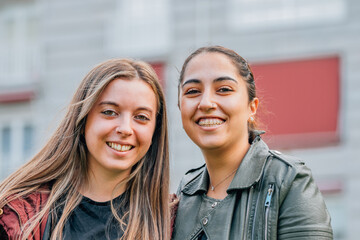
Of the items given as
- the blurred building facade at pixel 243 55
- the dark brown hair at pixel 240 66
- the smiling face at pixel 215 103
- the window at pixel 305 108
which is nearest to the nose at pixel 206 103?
the smiling face at pixel 215 103

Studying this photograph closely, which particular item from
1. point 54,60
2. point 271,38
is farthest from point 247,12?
point 54,60

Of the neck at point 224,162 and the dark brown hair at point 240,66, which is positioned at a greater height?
the dark brown hair at point 240,66

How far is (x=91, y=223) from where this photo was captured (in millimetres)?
3648

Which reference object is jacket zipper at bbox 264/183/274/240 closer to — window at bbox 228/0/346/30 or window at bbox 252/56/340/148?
window at bbox 252/56/340/148

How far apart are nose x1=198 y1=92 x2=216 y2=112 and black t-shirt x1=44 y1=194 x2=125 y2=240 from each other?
704 mm

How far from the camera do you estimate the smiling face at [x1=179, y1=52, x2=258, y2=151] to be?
365 centimetres

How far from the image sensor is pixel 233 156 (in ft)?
12.2

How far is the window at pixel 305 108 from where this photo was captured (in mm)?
10602

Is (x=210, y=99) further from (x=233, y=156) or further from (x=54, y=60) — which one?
(x=54, y=60)

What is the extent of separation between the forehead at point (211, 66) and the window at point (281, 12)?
762cm

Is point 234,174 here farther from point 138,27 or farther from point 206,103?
point 138,27

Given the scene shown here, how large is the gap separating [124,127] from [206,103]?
0.44 meters

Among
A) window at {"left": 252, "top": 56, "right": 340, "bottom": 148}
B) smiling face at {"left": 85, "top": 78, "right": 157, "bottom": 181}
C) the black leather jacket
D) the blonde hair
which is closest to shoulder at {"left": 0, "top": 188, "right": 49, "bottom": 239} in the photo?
the blonde hair

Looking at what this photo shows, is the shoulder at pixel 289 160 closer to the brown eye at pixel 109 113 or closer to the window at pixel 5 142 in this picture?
the brown eye at pixel 109 113
